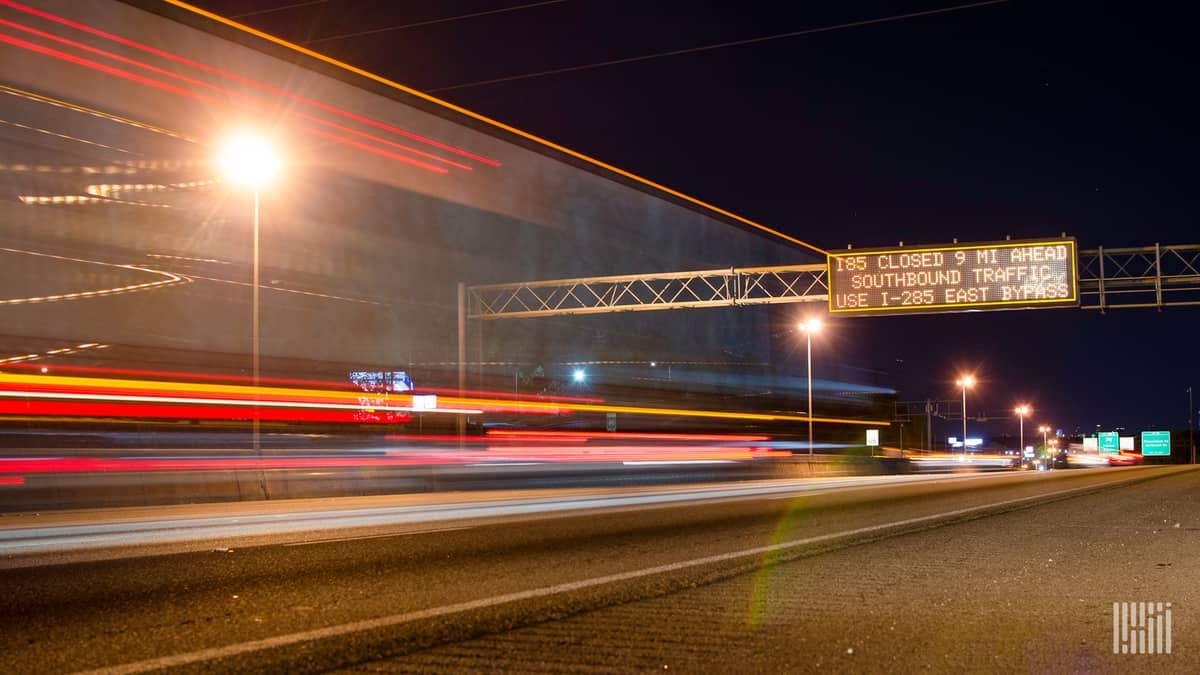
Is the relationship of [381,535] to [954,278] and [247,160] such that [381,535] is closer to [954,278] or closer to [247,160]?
[247,160]

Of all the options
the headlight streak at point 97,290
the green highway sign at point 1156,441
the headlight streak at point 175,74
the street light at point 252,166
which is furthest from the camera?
the green highway sign at point 1156,441

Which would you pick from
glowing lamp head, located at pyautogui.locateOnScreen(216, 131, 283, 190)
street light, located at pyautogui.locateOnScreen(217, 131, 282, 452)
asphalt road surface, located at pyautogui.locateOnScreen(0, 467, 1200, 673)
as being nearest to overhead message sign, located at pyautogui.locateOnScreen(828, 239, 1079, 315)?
glowing lamp head, located at pyautogui.locateOnScreen(216, 131, 283, 190)

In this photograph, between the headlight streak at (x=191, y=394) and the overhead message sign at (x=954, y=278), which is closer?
the headlight streak at (x=191, y=394)

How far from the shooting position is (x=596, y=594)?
7820mm

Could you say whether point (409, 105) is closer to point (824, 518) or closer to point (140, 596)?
point (824, 518)

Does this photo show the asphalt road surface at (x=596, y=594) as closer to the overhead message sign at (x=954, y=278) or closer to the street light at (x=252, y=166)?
the street light at (x=252, y=166)

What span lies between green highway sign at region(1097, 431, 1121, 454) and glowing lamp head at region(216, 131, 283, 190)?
343ft

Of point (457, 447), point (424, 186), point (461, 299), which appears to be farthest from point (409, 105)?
point (457, 447)

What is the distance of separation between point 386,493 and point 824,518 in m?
11.3

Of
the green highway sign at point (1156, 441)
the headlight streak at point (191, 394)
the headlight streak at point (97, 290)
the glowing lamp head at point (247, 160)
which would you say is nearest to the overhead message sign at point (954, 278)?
the headlight streak at point (191, 394)

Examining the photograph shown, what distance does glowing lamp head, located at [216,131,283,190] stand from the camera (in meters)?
23.4

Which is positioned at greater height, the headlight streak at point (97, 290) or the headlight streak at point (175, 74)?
the headlight streak at point (175, 74)

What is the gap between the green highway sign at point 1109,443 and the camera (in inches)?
4323

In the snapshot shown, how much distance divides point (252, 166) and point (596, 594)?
18344mm
